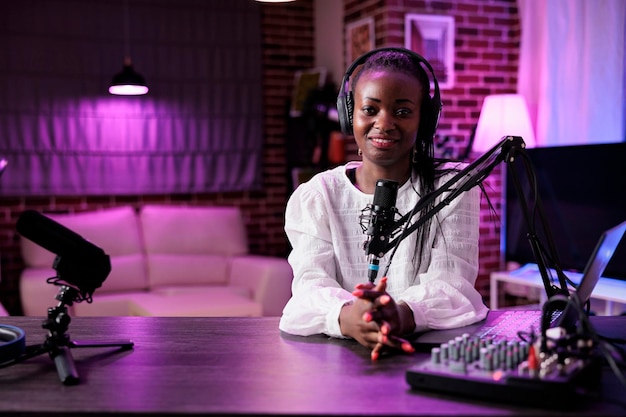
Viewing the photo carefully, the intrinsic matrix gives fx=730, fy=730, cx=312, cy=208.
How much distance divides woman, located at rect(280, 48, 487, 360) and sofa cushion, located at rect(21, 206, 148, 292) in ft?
10.7

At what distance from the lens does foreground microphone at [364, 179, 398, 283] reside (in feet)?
4.85

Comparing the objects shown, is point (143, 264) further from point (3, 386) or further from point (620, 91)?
point (3, 386)

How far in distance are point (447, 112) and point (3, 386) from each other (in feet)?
12.6

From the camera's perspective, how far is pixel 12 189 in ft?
16.6

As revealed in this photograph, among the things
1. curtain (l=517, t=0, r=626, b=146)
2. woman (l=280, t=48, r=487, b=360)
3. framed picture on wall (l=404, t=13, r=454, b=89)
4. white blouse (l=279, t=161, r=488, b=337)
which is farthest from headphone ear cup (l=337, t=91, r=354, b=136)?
framed picture on wall (l=404, t=13, r=454, b=89)

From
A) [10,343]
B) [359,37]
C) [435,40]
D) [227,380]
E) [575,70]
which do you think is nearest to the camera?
[227,380]

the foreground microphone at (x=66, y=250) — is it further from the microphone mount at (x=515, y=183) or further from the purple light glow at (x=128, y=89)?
the purple light glow at (x=128, y=89)

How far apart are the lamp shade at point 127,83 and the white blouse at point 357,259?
3.06 meters

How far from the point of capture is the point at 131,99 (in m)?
5.32

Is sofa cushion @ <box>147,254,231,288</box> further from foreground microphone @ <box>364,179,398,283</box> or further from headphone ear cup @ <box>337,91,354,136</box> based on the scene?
foreground microphone @ <box>364,179,398,283</box>

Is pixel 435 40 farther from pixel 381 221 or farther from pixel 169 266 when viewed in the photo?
pixel 381 221

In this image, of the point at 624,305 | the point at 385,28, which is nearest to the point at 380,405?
the point at 624,305

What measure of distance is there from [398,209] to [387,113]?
0.25 m

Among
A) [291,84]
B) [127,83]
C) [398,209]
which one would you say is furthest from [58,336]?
Answer: [291,84]
